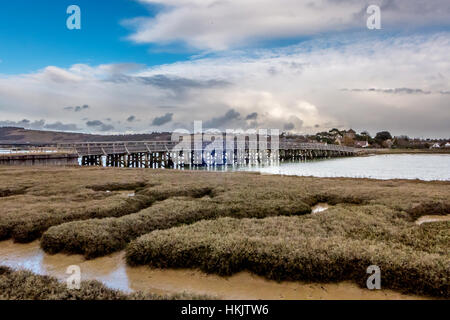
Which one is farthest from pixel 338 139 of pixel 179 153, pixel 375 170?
pixel 375 170

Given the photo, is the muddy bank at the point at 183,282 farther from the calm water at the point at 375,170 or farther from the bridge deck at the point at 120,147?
the bridge deck at the point at 120,147

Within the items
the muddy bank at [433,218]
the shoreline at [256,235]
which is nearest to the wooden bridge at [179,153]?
the shoreline at [256,235]

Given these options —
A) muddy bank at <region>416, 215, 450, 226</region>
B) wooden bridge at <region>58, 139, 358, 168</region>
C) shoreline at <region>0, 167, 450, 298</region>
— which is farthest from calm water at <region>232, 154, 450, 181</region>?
shoreline at <region>0, 167, 450, 298</region>

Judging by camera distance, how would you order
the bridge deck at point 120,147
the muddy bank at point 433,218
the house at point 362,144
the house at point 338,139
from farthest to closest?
the house at point 338,139
the house at point 362,144
the bridge deck at point 120,147
the muddy bank at point 433,218

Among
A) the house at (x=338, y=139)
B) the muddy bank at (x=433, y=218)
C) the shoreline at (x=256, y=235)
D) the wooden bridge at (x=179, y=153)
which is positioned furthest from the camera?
the house at (x=338, y=139)

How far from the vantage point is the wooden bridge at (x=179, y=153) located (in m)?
44.6

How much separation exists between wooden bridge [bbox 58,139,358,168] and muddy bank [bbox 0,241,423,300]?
35339 mm

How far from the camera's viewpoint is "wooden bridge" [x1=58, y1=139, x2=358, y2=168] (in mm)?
44578

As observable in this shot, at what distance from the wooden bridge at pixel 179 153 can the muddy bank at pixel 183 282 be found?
35339 millimetres

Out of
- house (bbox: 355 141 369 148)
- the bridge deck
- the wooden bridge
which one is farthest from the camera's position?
house (bbox: 355 141 369 148)

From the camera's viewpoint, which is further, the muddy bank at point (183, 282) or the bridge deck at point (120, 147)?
the bridge deck at point (120, 147)

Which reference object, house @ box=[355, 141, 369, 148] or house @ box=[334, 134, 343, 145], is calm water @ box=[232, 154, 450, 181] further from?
house @ box=[334, 134, 343, 145]

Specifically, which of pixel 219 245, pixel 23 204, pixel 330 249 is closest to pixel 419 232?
pixel 330 249
